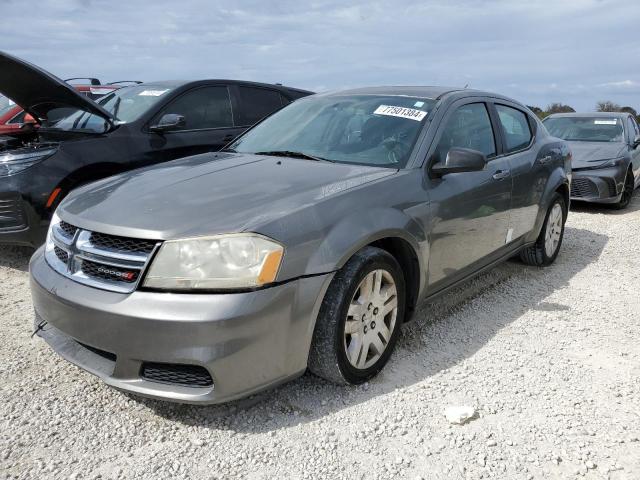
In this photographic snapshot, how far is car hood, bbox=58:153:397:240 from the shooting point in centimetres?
235

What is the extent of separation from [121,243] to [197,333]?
55 centimetres

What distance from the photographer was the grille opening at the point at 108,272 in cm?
230

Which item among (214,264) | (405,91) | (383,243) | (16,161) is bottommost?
(383,243)

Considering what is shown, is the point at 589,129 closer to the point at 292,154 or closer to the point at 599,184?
the point at 599,184

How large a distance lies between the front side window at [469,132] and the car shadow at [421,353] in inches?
39.2

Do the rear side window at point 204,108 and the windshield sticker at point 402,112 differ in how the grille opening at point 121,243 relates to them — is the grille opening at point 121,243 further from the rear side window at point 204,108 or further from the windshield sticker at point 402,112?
the rear side window at point 204,108

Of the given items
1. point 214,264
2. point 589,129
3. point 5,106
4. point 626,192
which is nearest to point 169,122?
point 214,264

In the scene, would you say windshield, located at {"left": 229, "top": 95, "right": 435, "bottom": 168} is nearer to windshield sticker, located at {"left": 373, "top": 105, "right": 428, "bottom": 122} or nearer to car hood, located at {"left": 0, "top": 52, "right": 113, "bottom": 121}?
windshield sticker, located at {"left": 373, "top": 105, "right": 428, "bottom": 122}

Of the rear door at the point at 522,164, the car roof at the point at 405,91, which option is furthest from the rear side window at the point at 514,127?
the car roof at the point at 405,91

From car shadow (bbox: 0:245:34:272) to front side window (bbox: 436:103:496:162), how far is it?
3.53m

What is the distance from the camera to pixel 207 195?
266cm

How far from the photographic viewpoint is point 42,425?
96.5 inches

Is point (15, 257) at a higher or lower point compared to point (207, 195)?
lower

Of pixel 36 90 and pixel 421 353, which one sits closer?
pixel 421 353
